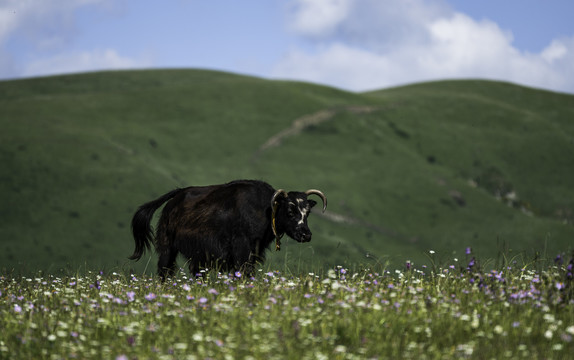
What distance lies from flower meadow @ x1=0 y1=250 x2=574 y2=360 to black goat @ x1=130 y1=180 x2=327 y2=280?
3604 millimetres

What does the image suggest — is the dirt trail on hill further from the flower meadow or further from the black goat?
the flower meadow

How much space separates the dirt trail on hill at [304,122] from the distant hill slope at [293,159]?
34cm

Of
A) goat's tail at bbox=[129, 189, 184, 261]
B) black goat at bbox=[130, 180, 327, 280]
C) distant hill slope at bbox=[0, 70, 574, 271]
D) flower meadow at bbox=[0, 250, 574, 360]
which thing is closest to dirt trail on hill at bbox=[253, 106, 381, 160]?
distant hill slope at bbox=[0, 70, 574, 271]

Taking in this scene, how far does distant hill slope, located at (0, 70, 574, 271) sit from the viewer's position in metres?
80.3

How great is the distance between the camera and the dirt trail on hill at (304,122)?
4355 inches

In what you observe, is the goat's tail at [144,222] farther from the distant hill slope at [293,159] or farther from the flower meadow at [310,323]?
the distant hill slope at [293,159]

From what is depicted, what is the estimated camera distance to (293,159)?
107 metres

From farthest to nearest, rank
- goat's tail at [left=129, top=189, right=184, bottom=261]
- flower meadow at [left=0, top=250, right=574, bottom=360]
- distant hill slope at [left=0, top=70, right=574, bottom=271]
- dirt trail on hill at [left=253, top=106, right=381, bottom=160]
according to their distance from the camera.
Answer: dirt trail on hill at [left=253, top=106, right=381, bottom=160]
distant hill slope at [left=0, top=70, right=574, bottom=271]
goat's tail at [left=129, top=189, right=184, bottom=261]
flower meadow at [left=0, top=250, right=574, bottom=360]

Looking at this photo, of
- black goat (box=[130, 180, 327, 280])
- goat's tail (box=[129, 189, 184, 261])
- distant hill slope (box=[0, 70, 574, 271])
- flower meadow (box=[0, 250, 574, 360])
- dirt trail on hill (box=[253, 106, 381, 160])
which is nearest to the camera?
flower meadow (box=[0, 250, 574, 360])

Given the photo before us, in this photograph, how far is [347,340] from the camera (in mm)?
7363

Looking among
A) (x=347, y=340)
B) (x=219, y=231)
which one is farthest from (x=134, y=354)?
(x=219, y=231)

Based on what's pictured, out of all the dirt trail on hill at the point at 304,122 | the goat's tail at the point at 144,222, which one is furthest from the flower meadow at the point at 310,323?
the dirt trail on hill at the point at 304,122

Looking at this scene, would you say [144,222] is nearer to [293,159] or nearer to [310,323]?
[310,323]

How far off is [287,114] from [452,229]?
126 feet
